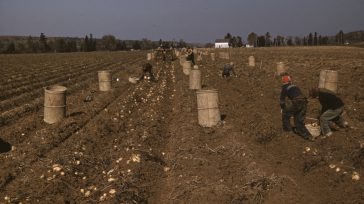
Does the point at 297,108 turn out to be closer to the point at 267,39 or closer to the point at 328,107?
the point at 328,107

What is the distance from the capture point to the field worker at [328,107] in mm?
9453

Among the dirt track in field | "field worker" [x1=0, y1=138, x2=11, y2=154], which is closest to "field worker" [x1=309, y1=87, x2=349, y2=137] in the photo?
the dirt track in field

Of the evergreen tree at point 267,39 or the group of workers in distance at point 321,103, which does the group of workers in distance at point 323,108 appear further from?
the evergreen tree at point 267,39

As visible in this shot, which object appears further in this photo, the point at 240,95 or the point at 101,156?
the point at 240,95

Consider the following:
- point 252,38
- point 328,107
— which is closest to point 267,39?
point 252,38

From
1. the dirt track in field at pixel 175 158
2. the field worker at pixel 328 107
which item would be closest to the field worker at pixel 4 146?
the dirt track in field at pixel 175 158

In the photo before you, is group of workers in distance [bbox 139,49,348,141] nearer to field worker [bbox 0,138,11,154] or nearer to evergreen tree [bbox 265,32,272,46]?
field worker [bbox 0,138,11,154]

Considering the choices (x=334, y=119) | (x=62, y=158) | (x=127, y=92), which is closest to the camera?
(x=62, y=158)

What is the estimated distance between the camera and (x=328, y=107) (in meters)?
9.64

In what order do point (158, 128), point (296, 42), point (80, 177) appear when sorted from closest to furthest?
point (80, 177), point (158, 128), point (296, 42)

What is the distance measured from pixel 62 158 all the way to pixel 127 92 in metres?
10.2

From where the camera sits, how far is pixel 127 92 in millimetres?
18766

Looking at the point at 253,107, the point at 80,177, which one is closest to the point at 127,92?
the point at 253,107

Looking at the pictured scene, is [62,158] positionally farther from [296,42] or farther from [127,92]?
[296,42]
